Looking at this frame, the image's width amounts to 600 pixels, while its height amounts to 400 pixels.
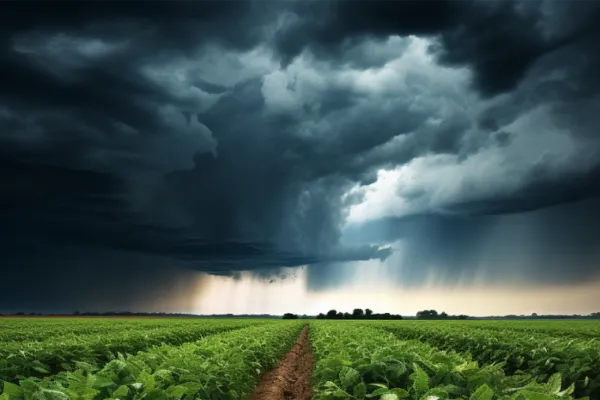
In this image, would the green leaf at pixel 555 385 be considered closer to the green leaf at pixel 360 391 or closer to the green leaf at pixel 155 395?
the green leaf at pixel 360 391

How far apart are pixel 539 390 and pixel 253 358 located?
9.07 m

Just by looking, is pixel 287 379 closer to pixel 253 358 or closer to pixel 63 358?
pixel 253 358

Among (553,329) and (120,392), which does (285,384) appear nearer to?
(120,392)

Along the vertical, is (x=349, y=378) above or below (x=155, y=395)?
above

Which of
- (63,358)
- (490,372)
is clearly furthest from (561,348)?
(63,358)

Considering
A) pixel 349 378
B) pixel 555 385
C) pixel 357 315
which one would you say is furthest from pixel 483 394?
pixel 357 315

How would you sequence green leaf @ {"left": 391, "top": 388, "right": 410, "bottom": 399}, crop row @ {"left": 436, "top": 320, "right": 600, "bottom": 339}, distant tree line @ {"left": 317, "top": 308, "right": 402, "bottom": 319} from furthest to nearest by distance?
distant tree line @ {"left": 317, "top": 308, "right": 402, "bottom": 319}, crop row @ {"left": 436, "top": 320, "right": 600, "bottom": 339}, green leaf @ {"left": 391, "top": 388, "right": 410, "bottom": 399}

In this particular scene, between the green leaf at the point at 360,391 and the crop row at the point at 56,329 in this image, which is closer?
the green leaf at the point at 360,391

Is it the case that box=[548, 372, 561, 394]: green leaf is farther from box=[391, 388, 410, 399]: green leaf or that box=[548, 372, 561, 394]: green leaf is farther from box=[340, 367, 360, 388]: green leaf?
box=[340, 367, 360, 388]: green leaf

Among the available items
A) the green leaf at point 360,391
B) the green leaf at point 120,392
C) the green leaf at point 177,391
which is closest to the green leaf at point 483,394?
the green leaf at point 360,391

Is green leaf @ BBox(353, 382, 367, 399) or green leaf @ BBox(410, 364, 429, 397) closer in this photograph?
green leaf @ BBox(410, 364, 429, 397)

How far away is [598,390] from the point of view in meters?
8.73

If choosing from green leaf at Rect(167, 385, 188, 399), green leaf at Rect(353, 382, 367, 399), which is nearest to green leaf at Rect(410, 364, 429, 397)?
green leaf at Rect(353, 382, 367, 399)

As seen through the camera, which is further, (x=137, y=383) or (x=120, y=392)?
(x=137, y=383)
